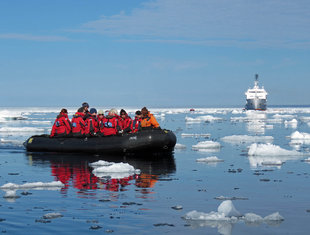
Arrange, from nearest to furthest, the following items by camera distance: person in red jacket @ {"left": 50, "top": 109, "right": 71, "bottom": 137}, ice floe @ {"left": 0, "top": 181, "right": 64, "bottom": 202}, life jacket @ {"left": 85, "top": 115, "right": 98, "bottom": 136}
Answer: ice floe @ {"left": 0, "top": 181, "right": 64, "bottom": 202} < life jacket @ {"left": 85, "top": 115, "right": 98, "bottom": 136} < person in red jacket @ {"left": 50, "top": 109, "right": 71, "bottom": 137}

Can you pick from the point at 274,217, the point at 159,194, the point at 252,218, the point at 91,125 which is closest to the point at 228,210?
the point at 252,218

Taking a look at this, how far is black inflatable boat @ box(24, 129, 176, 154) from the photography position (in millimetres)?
18656

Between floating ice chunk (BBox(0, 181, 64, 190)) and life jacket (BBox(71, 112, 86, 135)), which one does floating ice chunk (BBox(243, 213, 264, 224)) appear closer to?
floating ice chunk (BBox(0, 181, 64, 190))

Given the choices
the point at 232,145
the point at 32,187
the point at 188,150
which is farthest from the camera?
the point at 232,145

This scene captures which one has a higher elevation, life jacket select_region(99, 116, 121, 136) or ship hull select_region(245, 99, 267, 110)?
ship hull select_region(245, 99, 267, 110)

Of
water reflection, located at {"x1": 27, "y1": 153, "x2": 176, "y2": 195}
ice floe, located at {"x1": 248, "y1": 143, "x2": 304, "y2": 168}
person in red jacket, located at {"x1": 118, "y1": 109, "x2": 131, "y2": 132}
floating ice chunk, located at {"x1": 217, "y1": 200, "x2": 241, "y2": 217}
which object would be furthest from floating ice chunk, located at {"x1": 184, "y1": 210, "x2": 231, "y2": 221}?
person in red jacket, located at {"x1": 118, "y1": 109, "x2": 131, "y2": 132}

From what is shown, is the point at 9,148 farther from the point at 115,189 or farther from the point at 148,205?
the point at 148,205

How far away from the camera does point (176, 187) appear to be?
1189cm

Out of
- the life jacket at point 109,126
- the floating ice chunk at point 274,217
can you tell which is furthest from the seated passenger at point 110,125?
the floating ice chunk at point 274,217

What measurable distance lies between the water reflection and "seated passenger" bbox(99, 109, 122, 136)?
0.88 m

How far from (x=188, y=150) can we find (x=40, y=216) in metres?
13.5

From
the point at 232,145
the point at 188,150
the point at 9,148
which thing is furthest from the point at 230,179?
the point at 9,148

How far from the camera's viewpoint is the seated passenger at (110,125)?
62.8 ft

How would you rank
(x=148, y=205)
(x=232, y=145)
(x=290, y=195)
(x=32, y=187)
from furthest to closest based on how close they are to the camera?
(x=232, y=145) → (x=32, y=187) → (x=290, y=195) → (x=148, y=205)
